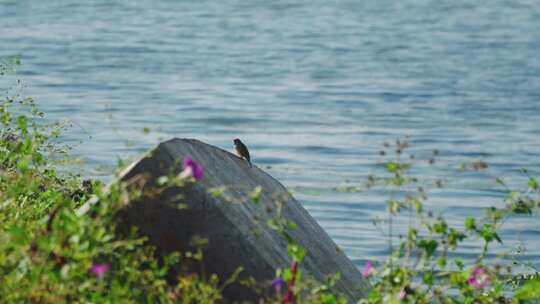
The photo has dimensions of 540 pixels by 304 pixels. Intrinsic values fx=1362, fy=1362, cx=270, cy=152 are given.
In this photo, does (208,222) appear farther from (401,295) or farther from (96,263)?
(401,295)

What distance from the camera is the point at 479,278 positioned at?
15.4 ft

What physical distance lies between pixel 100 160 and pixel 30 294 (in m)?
8.60

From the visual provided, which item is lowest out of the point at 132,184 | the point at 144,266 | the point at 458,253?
the point at 458,253

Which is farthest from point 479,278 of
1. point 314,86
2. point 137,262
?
point 314,86

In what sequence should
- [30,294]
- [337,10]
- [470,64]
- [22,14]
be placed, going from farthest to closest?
1. [337,10]
2. [22,14]
3. [470,64]
4. [30,294]

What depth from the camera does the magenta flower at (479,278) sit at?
4691 millimetres

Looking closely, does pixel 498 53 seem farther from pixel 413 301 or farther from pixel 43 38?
pixel 413 301

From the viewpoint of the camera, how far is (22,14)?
95.0 ft

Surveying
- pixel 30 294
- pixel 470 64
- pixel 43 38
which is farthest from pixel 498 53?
pixel 30 294

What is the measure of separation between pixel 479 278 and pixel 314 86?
1522 cm

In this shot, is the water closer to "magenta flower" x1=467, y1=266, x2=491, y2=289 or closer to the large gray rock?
the large gray rock

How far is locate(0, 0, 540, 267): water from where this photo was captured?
1329cm

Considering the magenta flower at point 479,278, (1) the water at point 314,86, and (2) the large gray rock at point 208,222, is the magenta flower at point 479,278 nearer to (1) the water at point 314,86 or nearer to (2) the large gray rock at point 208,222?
(2) the large gray rock at point 208,222

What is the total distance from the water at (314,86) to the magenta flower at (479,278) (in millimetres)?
3685
